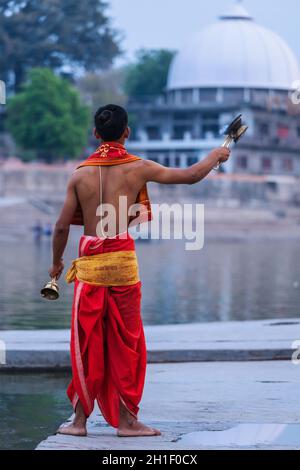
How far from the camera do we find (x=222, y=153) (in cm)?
502

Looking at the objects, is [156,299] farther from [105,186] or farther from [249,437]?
[249,437]

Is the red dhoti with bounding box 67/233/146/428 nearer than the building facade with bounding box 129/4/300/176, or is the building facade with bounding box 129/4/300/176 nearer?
the red dhoti with bounding box 67/233/146/428

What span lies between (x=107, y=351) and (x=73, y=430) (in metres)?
0.33

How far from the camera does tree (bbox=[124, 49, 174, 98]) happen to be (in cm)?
7069

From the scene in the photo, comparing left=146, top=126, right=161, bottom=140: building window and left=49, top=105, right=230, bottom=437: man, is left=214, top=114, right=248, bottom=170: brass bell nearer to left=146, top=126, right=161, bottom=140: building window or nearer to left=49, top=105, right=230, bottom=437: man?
left=49, top=105, right=230, bottom=437: man

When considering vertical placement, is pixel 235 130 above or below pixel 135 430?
above

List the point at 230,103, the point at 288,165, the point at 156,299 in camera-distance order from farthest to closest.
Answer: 1. the point at 288,165
2. the point at 230,103
3. the point at 156,299

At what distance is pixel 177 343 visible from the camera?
24.6ft

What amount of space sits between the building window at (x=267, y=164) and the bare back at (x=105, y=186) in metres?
58.0

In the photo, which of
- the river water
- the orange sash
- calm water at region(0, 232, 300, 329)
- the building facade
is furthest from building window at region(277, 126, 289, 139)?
the orange sash

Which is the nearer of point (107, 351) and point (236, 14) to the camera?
point (107, 351)

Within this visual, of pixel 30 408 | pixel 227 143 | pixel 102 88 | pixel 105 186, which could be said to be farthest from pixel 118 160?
pixel 102 88

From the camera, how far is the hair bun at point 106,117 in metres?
5.08

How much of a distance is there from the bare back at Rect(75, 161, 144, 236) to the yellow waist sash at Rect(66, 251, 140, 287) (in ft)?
0.37
